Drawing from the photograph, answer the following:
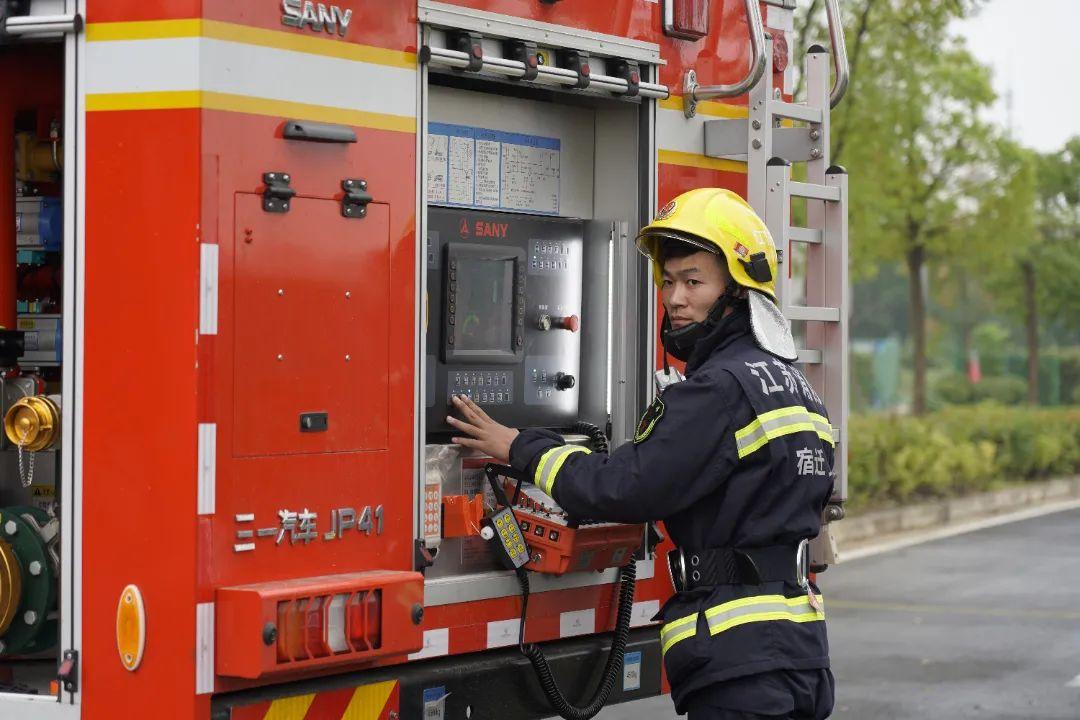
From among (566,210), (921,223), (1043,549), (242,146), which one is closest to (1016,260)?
(921,223)

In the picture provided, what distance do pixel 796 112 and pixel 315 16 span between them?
1.86 meters

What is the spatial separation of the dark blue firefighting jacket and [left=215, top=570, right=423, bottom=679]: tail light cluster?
0.52 metres

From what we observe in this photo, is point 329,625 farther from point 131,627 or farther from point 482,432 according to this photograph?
point 482,432

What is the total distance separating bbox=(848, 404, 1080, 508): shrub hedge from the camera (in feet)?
49.7

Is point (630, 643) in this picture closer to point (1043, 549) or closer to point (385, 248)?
point (385, 248)

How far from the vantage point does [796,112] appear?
520 cm

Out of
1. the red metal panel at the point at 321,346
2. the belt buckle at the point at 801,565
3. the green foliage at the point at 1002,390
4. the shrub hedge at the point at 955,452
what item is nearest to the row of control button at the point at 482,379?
the red metal panel at the point at 321,346

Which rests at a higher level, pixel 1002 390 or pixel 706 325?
pixel 706 325

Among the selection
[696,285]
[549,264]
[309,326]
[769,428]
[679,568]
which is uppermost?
[549,264]

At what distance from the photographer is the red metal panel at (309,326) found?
12.5 ft

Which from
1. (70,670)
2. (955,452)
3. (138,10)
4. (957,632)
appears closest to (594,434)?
(70,670)

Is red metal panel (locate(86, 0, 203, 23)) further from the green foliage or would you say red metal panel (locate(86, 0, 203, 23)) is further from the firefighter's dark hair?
the green foliage

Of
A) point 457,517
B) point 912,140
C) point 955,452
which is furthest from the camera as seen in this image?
point 912,140

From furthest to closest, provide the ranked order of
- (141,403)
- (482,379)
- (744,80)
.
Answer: (744,80), (482,379), (141,403)
